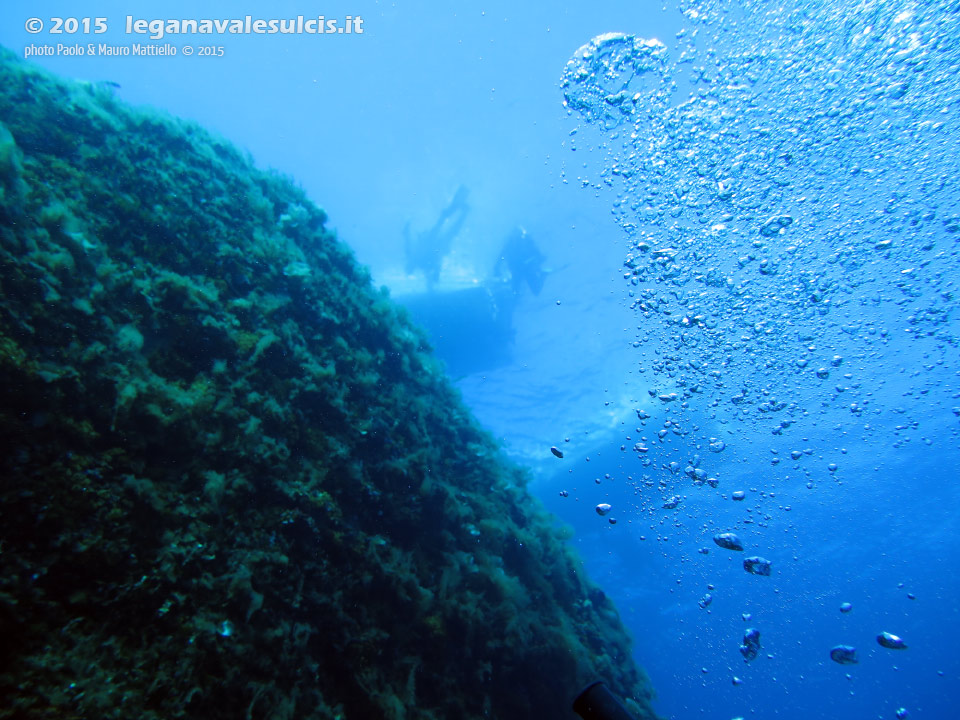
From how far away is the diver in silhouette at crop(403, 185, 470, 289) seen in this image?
19219 mm

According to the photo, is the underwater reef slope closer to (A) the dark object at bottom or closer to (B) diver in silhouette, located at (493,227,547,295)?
(A) the dark object at bottom

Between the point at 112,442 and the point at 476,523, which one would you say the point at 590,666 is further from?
the point at 112,442

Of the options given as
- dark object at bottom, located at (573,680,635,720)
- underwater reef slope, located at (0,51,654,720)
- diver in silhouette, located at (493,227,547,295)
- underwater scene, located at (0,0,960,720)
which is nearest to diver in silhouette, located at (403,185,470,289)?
underwater scene, located at (0,0,960,720)

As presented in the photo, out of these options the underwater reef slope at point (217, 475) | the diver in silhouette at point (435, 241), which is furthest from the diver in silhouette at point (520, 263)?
the underwater reef slope at point (217, 475)

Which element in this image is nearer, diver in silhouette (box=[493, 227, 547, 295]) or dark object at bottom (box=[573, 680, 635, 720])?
dark object at bottom (box=[573, 680, 635, 720])

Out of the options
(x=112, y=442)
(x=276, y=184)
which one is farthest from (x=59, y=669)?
(x=276, y=184)

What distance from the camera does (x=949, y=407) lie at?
22.3 metres

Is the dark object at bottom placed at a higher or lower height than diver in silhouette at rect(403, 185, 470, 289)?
lower

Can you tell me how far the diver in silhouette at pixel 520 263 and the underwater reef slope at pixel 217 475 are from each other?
1357cm

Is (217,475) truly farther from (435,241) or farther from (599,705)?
(435,241)

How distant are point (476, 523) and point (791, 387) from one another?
19.2 meters

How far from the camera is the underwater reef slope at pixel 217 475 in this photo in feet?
10.6

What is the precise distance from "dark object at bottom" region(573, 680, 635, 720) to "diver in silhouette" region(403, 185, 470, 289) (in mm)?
17622

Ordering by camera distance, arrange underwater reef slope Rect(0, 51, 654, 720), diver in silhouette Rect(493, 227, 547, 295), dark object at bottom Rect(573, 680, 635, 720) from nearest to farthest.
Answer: dark object at bottom Rect(573, 680, 635, 720), underwater reef slope Rect(0, 51, 654, 720), diver in silhouette Rect(493, 227, 547, 295)
